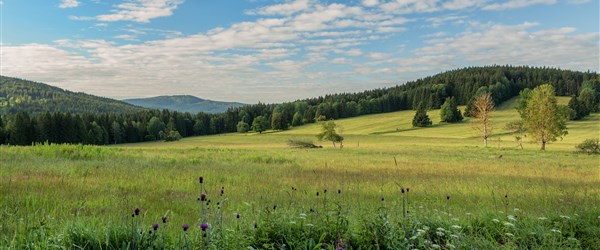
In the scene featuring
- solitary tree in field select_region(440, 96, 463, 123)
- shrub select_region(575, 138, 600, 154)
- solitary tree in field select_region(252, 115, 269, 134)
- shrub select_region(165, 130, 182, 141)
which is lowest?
shrub select_region(165, 130, 182, 141)

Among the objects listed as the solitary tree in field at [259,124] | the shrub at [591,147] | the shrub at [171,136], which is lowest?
the shrub at [171,136]

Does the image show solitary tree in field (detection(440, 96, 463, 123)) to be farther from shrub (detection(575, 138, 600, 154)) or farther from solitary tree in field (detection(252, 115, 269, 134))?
shrub (detection(575, 138, 600, 154))

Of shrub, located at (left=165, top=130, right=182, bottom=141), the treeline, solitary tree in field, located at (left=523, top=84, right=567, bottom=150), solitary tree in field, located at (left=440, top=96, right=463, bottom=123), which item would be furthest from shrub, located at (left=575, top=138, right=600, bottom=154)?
shrub, located at (left=165, top=130, right=182, bottom=141)

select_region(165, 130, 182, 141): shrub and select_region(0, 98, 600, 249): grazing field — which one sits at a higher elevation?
select_region(0, 98, 600, 249): grazing field

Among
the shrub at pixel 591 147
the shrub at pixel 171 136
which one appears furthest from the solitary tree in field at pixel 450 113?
the shrub at pixel 171 136

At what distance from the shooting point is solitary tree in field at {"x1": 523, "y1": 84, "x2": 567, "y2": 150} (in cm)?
4919

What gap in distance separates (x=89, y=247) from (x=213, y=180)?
871cm

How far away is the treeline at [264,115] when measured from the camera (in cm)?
8181

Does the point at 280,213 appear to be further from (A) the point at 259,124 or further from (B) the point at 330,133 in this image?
A: (A) the point at 259,124

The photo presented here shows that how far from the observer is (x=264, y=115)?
455 feet

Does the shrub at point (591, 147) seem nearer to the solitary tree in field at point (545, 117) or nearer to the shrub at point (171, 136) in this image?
the solitary tree in field at point (545, 117)

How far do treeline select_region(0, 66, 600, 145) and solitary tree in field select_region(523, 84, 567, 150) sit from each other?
62.4m

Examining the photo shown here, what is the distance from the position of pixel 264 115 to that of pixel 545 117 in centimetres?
10074

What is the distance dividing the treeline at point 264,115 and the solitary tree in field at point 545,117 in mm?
62385
